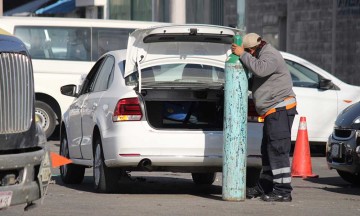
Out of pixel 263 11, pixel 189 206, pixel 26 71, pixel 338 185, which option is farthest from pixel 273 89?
pixel 263 11

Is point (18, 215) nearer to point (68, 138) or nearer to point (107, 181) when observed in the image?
point (107, 181)

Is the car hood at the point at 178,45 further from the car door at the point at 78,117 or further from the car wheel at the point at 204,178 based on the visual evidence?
the car wheel at the point at 204,178

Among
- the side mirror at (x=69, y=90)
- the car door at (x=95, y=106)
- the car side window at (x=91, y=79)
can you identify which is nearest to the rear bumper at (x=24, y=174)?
the car door at (x=95, y=106)

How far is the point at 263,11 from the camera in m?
28.7

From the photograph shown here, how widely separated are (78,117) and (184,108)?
1.59m

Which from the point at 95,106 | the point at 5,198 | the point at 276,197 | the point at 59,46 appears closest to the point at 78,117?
the point at 95,106

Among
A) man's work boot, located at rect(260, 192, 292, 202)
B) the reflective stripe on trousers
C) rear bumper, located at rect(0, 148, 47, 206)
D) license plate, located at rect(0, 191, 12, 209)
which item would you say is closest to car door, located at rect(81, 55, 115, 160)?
the reflective stripe on trousers

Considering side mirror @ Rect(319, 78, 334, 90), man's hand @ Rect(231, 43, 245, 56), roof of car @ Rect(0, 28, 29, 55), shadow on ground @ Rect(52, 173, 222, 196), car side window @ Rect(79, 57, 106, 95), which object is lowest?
shadow on ground @ Rect(52, 173, 222, 196)

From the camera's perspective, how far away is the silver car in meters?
11.5

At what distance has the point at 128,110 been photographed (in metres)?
11.6

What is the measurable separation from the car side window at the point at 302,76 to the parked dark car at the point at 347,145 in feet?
16.0

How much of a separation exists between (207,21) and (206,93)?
18603mm

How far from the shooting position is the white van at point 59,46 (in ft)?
67.9

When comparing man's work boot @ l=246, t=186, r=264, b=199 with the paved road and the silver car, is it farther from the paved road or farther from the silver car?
the silver car
